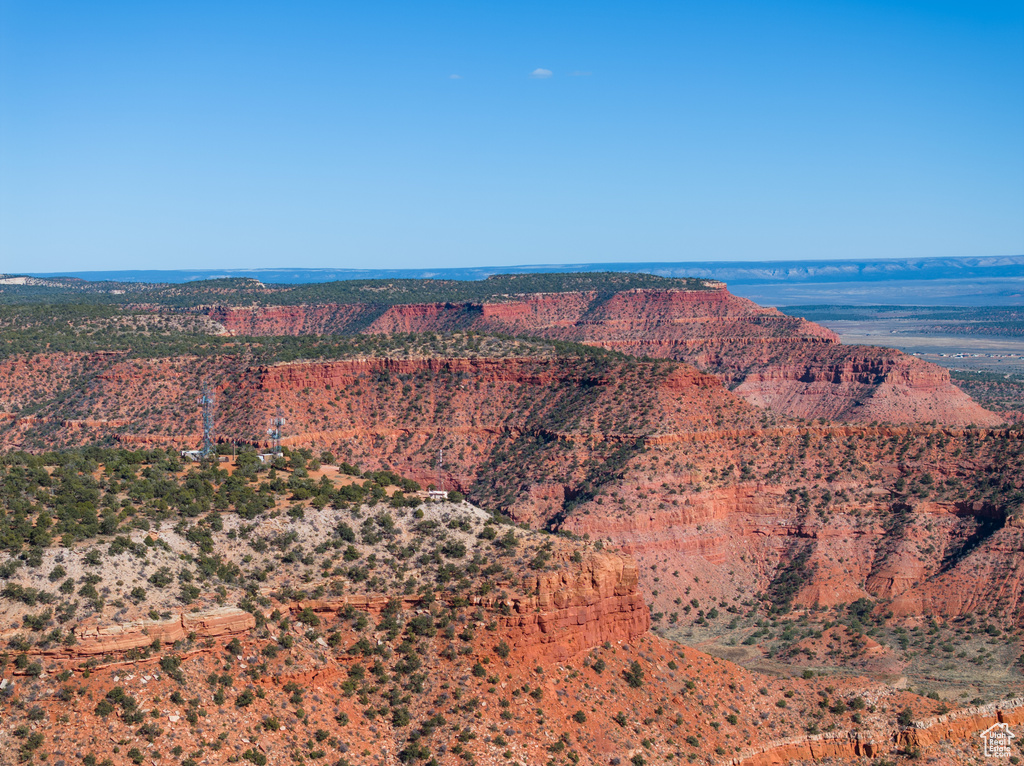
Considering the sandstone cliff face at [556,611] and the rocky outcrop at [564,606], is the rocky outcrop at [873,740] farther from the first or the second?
the rocky outcrop at [564,606]

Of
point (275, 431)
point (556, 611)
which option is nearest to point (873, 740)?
point (556, 611)

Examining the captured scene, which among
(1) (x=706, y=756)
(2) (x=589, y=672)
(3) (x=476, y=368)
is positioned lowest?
(1) (x=706, y=756)

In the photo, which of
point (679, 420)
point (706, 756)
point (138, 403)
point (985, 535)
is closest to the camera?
point (706, 756)

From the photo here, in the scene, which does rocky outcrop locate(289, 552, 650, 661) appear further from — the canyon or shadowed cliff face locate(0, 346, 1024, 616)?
shadowed cliff face locate(0, 346, 1024, 616)

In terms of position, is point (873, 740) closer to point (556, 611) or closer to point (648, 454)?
point (556, 611)

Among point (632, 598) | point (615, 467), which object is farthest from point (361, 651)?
point (615, 467)

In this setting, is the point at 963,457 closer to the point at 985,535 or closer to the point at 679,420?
the point at 985,535
